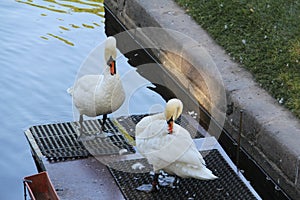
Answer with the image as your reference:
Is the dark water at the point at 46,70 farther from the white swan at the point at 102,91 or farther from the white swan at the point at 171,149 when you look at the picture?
the white swan at the point at 171,149

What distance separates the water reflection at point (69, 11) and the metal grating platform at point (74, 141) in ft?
8.86

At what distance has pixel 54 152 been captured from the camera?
655 centimetres

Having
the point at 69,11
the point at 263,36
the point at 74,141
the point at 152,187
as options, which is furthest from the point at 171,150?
the point at 69,11

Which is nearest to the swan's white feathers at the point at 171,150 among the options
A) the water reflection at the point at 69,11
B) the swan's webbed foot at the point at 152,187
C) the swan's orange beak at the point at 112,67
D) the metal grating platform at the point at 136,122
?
the swan's webbed foot at the point at 152,187

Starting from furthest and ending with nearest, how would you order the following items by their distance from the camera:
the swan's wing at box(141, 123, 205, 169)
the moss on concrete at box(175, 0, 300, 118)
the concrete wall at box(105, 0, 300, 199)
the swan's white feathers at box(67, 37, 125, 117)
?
the moss on concrete at box(175, 0, 300, 118), the concrete wall at box(105, 0, 300, 199), the swan's white feathers at box(67, 37, 125, 117), the swan's wing at box(141, 123, 205, 169)

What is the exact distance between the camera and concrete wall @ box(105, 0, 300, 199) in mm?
6523

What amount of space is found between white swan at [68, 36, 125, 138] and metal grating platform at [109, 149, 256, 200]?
1.69 ft

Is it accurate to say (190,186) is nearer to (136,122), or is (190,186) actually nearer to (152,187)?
(152,187)

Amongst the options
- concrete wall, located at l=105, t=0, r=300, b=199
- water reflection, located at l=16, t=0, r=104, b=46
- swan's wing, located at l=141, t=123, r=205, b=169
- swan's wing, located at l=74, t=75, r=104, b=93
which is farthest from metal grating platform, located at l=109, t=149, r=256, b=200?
water reflection, located at l=16, t=0, r=104, b=46

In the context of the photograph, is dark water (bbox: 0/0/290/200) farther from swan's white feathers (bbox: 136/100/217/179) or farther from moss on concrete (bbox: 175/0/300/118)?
swan's white feathers (bbox: 136/100/217/179)

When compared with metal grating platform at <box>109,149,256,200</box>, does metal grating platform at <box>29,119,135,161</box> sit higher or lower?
lower

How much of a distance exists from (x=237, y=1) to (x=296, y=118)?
2542 mm

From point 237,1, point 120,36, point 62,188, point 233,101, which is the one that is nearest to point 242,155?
point 233,101

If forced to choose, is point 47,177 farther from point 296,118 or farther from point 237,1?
point 237,1
